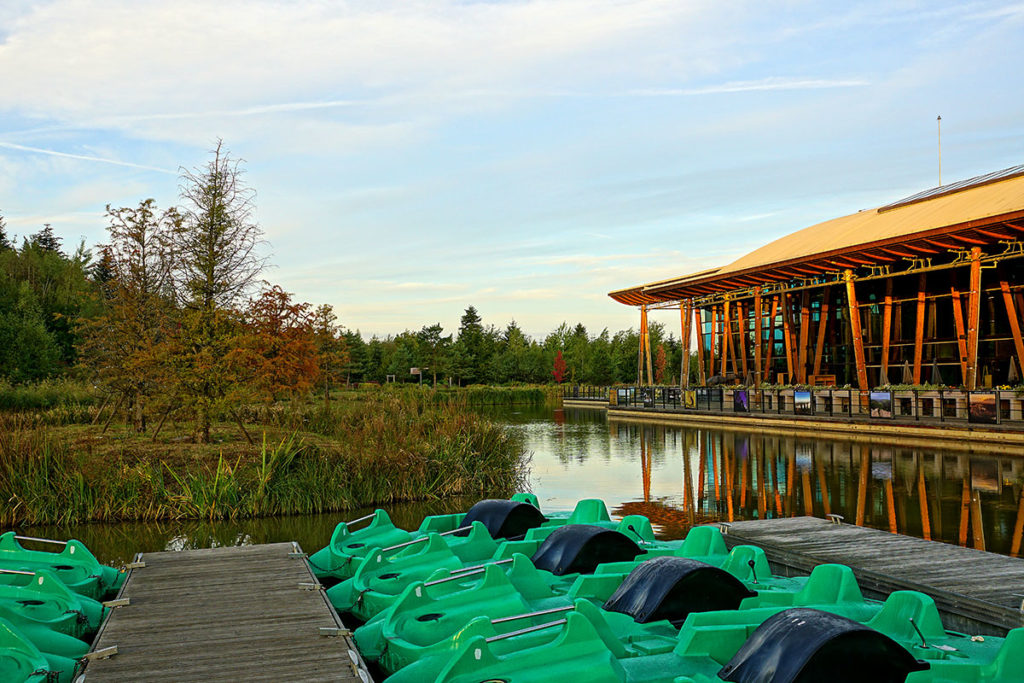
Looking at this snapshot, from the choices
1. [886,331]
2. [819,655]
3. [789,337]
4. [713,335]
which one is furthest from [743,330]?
[819,655]

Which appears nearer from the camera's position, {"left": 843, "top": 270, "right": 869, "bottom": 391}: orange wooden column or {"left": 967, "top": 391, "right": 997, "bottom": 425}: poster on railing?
{"left": 967, "top": 391, "right": 997, "bottom": 425}: poster on railing

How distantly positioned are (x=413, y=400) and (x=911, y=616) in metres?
13.7

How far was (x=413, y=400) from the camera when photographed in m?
18.9

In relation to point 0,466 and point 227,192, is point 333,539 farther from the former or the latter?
point 227,192

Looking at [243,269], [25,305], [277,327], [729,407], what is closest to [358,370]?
A: [25,305]

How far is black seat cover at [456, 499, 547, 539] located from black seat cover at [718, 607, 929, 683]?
507 cm

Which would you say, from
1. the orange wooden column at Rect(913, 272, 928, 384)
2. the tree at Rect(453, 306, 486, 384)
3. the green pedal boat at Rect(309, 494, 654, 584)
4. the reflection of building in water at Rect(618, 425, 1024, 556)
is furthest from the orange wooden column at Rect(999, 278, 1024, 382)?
the tree at Rect(453, 306, 486, 384)

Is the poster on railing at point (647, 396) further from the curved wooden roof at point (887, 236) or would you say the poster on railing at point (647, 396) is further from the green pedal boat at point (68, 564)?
the green pedal boat at point (68, 564)

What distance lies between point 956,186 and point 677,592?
1502 inches

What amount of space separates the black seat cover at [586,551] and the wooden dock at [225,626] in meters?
2.31

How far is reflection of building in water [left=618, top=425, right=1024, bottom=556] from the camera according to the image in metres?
12.1

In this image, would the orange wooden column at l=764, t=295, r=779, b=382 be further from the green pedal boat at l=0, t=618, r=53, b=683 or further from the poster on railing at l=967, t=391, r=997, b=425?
the green pedal boat at l=0, t=618, r=53, b=683

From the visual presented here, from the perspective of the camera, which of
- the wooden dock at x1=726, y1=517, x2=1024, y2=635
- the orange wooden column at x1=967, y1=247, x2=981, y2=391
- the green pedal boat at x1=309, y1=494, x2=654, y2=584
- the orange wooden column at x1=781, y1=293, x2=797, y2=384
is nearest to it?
the wooden dock at x1=726, y1=517, x2=1024, y2=635

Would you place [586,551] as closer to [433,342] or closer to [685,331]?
[685,331]
